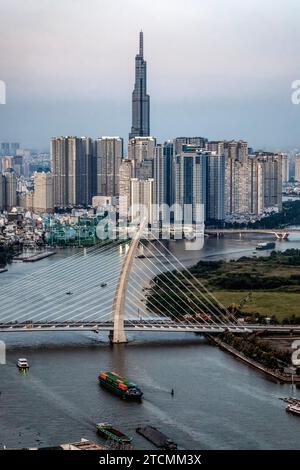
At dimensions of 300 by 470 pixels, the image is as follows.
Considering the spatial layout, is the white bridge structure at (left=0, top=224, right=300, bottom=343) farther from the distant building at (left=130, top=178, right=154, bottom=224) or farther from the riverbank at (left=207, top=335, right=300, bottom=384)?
the distant building at (left=130, top=178, right=154, bottom=224)

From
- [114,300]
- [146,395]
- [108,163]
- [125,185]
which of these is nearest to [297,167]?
[108,163]

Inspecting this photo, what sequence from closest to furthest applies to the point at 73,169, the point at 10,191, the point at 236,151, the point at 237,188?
the point at 10,191 < the point at 237,188 < the point at 236,151 < the point at 73,169

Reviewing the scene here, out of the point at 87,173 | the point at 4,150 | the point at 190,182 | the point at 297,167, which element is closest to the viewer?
the point at 190,182

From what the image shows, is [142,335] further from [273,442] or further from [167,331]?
[273,442]

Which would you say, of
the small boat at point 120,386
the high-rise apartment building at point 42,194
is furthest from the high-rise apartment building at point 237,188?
the small boat at point 120,386

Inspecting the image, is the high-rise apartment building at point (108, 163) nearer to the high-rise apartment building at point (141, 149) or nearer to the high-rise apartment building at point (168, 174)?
the high-rise apartment building at point (141, 149)

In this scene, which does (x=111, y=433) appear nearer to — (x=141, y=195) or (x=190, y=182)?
(x=141, y=195)
